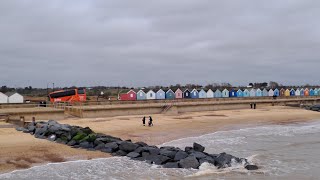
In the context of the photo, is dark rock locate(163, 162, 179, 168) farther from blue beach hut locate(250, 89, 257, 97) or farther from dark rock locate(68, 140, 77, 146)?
blue beach hut locate(250, 89, 257, 97)

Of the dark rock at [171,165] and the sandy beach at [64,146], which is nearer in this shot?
the dark rock at [171,165]

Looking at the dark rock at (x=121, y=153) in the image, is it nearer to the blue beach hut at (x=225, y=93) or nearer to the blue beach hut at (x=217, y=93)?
the blue beach hut at (x=217, y=93)

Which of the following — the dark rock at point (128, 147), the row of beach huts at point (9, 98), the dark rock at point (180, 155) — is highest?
the row of beach huts at point (9, 98)

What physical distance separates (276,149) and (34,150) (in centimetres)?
1354

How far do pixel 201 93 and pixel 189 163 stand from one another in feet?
190

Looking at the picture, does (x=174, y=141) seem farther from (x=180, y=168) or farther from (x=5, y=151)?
(x=5, y=151)

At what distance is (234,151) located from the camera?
67.9ft

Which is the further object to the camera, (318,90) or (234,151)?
(318,90)

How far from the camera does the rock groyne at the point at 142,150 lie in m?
16.5

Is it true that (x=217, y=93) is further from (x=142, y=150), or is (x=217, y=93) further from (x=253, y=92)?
(x=142, y=150)

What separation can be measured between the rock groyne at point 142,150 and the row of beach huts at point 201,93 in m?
36.9

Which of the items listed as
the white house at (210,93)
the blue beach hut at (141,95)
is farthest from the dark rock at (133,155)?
the white house at (210,93)

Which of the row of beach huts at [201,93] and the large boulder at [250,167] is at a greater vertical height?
the row of beach huts at [201,93]

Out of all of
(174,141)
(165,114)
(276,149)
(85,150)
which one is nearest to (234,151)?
(276,149)
